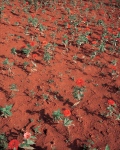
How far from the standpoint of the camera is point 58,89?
774 centimetres

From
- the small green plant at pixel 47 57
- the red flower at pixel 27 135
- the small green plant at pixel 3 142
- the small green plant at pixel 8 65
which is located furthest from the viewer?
the small green plant at pixel 47 57

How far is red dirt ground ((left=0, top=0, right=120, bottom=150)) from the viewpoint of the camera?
627cm

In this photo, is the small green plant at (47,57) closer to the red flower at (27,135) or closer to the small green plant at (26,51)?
the small green plant at (26,51)

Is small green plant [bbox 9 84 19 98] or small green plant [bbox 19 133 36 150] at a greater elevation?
small green plant [bbox 9 84 19 98]

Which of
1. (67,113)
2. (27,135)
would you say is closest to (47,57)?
(67,113)

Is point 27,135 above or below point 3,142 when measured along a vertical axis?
above

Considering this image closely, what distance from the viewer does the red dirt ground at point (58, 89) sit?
627cm

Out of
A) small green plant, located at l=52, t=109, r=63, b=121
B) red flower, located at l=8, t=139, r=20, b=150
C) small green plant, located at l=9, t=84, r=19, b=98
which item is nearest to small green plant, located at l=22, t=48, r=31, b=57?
small green plant, located at l=9, t=84, r=19, b=98

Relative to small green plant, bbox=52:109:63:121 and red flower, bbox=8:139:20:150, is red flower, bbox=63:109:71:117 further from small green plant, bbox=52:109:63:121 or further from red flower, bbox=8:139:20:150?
red flower, bbox=8:139:20:150

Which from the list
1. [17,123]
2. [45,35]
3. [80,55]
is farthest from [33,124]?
[45,35]

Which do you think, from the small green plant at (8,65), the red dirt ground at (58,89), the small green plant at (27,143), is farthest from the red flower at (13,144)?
the small green plant at (8,65)

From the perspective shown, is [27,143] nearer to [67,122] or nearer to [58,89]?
[67,122]

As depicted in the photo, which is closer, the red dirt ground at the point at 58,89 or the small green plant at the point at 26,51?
the red dirt ground at the point at 58,89

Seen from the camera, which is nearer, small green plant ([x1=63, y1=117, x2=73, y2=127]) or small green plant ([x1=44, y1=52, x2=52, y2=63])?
small green plant ([x1=63, y1=117, x2=73, y2=127])
